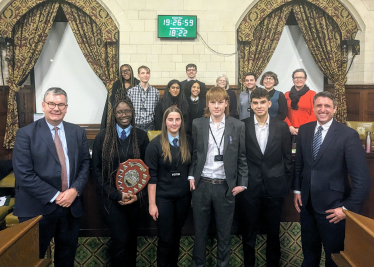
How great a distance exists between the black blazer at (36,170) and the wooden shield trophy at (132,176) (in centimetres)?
28

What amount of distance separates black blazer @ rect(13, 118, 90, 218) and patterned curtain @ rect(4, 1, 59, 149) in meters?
3.95

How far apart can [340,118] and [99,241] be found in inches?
191

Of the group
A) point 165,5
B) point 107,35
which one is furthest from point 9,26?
point 165,5

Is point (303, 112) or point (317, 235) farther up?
point (303, 112)

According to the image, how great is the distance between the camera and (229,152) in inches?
93.0

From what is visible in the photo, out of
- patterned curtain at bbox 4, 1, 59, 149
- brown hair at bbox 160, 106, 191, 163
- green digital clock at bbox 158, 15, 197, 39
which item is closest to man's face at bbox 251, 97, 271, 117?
brown hair at bbox 160, 106, 191, 163

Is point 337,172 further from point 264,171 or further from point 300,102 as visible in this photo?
point 300,102

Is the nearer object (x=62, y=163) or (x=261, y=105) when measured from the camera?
(x=62, y=163)

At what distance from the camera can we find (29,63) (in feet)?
18.7

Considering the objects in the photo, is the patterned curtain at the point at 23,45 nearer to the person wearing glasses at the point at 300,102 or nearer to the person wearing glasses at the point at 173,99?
the person wearing glasses at the point at 173,99

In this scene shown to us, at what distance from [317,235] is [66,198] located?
68.3 inches

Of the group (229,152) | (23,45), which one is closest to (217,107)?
(229,152)

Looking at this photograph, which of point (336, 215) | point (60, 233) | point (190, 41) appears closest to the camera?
point (336, 215)

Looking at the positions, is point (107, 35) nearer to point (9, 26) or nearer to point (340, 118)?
point (9, 26)
